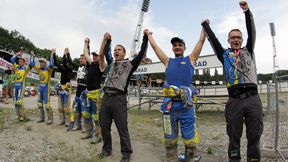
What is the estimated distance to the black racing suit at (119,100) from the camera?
4.86 m

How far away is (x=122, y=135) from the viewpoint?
16.0 feet

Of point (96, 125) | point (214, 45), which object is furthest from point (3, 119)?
point (214, 45)

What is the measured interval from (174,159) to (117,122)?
1.32 metres

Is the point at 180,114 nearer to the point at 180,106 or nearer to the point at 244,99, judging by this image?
the point at 180,106

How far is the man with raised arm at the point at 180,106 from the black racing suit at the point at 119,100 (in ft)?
3.15

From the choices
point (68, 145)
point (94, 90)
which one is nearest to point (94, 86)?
point (94, 90)

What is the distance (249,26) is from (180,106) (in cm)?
159

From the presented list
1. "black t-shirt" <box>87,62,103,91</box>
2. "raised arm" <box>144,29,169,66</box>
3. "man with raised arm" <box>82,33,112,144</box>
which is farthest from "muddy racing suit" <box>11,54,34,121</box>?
"raised arm" <box>144,29,169,66</box>

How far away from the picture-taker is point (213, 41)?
416 cm

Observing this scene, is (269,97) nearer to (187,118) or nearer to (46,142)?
(187,118)

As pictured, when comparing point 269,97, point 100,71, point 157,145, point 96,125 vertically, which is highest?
point 100,71

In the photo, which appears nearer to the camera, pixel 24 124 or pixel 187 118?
pixel 187 118

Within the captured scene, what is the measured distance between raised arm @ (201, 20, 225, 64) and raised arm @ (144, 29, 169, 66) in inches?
30.3

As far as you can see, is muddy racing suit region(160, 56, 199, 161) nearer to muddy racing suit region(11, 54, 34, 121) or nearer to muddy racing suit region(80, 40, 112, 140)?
muddy racing suit region(80, 40, 112, 140)
